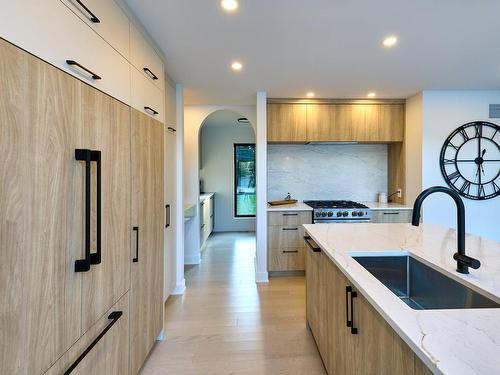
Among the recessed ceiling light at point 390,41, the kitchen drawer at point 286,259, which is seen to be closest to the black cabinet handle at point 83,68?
the recessed ceiling light at point 390,41

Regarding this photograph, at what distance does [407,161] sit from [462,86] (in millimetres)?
1099

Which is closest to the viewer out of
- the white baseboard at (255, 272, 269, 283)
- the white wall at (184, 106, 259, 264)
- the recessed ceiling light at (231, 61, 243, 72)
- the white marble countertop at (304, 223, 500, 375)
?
the white marble countertop at (304, 223, 500, 375)

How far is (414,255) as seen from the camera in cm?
151

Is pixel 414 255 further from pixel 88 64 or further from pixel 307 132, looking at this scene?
pixel 307 132

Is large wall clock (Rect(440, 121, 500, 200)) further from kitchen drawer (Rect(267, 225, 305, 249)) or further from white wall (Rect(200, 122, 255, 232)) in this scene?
white wall (Rect(200, 122, 255, 232))

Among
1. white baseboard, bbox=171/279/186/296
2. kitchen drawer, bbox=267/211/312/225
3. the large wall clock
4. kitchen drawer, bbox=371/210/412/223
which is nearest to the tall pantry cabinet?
white baseboard, bbox=171/279/186/296

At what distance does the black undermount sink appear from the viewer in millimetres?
1207

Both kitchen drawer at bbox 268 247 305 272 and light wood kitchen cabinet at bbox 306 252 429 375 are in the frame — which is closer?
light wood kitchen cabinet at bbox 306 252 429 375

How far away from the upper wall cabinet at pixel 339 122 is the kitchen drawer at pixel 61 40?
264cm

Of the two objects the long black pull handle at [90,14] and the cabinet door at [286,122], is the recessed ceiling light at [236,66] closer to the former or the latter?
the cabinet door at [286,122]

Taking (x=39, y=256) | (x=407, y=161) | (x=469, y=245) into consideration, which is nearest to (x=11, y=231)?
(x=39, y=256)

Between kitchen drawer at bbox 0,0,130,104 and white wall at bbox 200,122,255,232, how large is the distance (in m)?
4.94

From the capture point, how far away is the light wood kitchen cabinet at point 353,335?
2.97 feet

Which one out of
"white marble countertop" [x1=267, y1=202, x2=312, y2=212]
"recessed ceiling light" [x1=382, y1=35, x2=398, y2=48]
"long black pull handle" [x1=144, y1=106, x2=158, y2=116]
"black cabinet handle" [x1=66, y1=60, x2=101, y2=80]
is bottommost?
"white marble countertop" [x1=267, y1=202, x2=312, y2=212]
